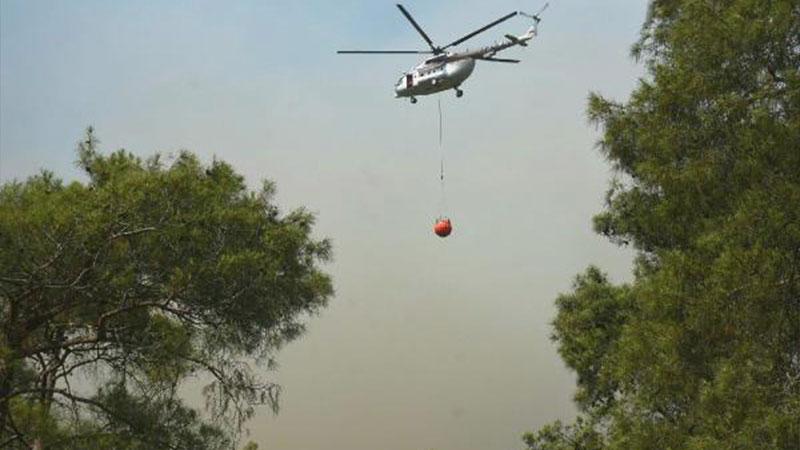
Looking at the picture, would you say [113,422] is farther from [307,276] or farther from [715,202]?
[715,202]

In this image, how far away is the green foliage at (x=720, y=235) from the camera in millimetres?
7074

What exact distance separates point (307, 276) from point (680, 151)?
17.0ft

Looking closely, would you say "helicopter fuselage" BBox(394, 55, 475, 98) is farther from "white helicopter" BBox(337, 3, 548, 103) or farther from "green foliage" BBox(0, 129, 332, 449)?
"green foliage" BBox(0, 129, 332, 449)

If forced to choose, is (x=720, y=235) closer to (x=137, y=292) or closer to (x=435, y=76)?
(x=137, y=292)

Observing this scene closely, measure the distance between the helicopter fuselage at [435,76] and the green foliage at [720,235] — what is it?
7.16 m

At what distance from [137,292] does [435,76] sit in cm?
869

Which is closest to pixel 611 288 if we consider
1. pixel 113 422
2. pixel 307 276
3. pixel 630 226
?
pixel 630 226

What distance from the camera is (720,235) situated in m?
7.49

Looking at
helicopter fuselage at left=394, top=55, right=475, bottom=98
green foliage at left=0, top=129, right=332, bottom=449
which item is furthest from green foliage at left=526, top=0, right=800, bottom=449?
helicopter fuselage at left=394, top=55, right=475, bottom=98

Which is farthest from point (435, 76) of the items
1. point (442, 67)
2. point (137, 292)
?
point (137, 292)

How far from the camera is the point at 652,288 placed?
25.8 feet

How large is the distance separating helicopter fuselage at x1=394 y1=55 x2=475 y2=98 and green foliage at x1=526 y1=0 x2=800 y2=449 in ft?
23.5

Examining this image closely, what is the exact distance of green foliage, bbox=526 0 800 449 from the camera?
7.07 metres

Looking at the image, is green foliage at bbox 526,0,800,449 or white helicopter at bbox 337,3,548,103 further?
white helicopter at bbox 337,3,548,103
